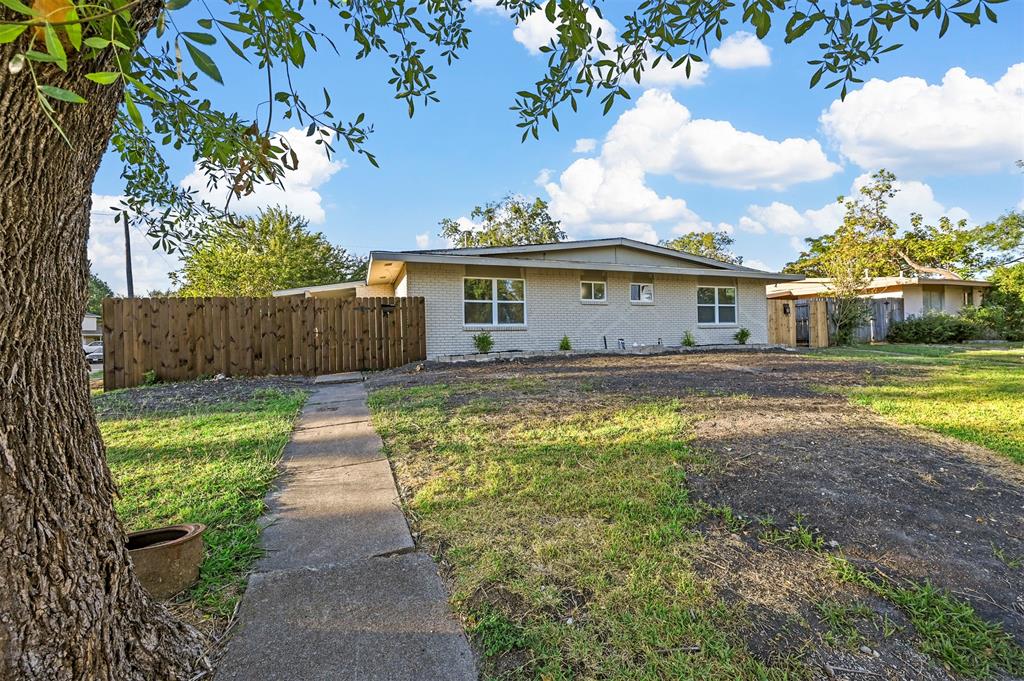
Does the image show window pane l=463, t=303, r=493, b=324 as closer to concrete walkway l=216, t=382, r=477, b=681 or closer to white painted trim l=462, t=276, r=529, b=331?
white painted trim l=462, t=276, r=529, b=331

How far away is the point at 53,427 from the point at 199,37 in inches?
47.4

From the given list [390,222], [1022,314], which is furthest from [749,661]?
[1022,314]

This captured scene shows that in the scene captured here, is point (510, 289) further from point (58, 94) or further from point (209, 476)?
point (58, 94)

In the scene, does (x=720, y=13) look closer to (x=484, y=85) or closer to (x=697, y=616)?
(x=484, y=85)

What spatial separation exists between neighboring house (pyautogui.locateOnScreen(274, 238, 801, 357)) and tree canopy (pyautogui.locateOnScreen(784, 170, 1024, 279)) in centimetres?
1463

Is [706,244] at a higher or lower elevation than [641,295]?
higher

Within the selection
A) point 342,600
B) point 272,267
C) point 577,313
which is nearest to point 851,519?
point 342,600

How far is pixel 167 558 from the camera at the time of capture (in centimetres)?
212

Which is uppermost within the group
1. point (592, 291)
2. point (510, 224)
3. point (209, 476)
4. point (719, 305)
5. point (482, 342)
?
point (510, 224)

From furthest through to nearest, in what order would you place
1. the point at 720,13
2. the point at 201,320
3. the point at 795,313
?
the point at 795,313
the point at 201,320
the point at 720,13

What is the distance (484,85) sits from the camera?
13.8ft

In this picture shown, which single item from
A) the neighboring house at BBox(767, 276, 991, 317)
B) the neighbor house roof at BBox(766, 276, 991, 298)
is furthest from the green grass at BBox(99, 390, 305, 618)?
the neighboring house at BBox(767, 276, 991, 317)

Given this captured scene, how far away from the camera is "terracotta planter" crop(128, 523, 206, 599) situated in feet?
6.75

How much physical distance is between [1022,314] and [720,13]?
1053 inches
